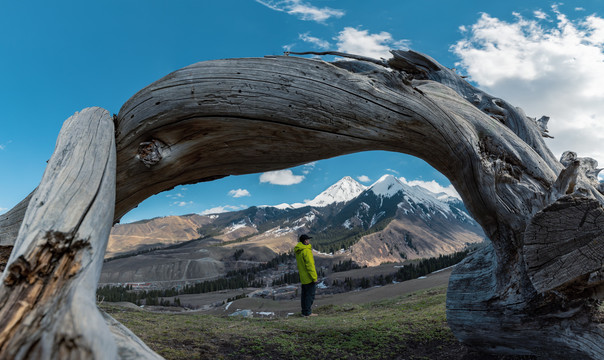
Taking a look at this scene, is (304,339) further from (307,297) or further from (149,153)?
(149,153)

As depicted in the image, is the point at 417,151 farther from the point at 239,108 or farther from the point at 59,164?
the point at 59,164

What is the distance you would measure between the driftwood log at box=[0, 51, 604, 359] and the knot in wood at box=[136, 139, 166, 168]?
2 centimetres

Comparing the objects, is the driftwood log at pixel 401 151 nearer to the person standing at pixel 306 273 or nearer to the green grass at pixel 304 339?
the green grass at pixel 304 339

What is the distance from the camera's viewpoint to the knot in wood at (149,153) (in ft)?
13.2

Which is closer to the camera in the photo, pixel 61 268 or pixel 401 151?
pixel 61 268

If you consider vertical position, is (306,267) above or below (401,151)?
below

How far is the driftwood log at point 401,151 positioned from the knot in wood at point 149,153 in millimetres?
16

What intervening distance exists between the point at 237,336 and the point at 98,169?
4.39m

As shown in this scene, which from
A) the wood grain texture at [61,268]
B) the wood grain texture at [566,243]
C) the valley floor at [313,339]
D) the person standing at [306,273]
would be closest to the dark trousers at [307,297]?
the person standing at [306,273]

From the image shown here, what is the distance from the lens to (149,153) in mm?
4023

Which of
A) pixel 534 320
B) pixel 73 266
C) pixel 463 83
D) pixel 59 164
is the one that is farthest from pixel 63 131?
pixel 463 83

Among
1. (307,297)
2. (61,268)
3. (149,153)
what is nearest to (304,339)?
(307,297)

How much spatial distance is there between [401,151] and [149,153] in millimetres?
3443

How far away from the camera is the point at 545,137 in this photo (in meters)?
7.25
